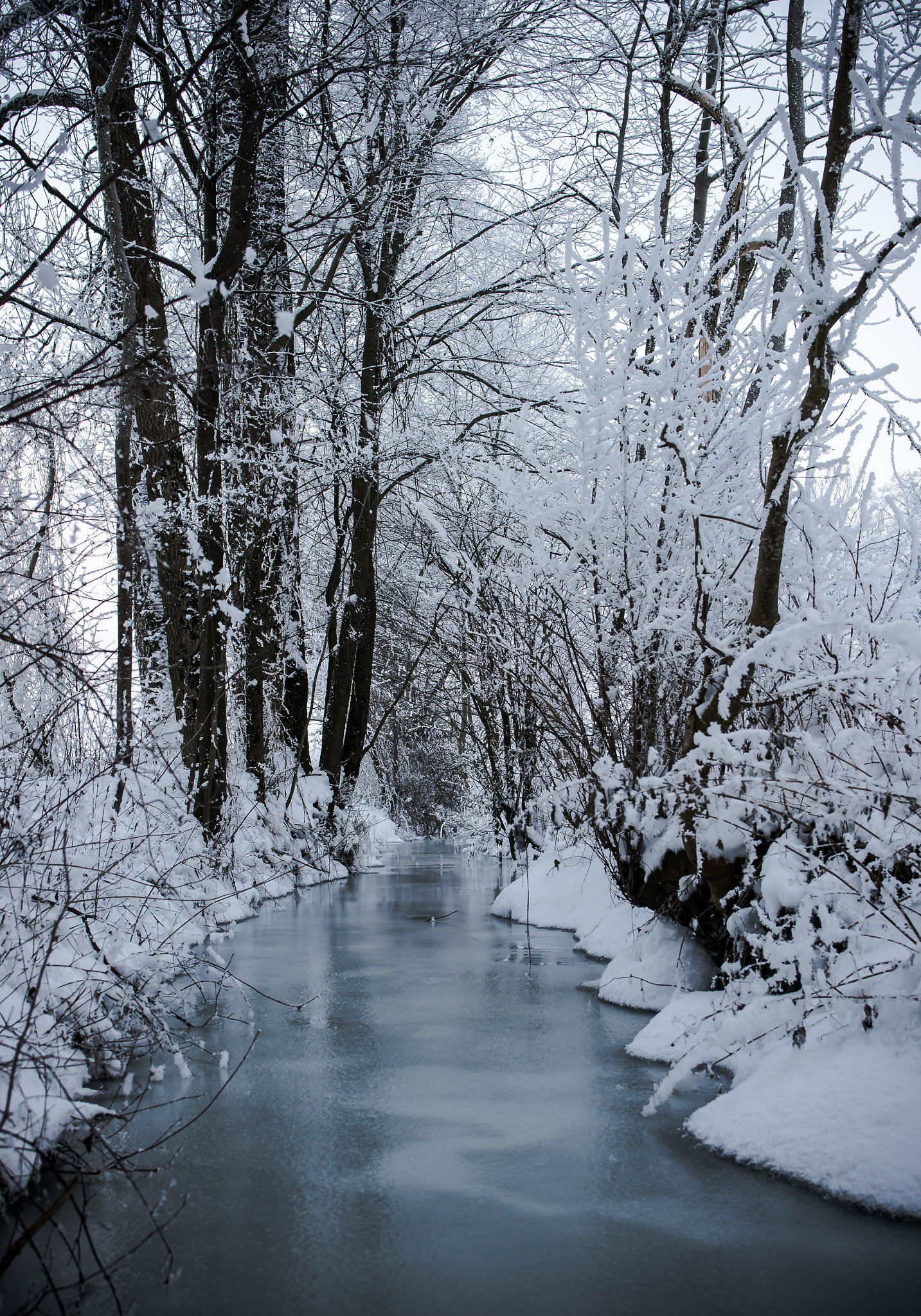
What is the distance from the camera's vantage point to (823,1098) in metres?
3.25

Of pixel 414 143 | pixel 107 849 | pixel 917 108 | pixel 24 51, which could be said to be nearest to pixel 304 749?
pixel 414 143

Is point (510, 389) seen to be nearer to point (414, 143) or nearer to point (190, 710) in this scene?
point (414, 143)

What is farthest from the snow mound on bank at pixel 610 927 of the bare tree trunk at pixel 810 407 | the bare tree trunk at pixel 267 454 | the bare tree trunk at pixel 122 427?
the bare tree trunk at pixel 267 454

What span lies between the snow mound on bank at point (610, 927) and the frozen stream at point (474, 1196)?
11.7 inches

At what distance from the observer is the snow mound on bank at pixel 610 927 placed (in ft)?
17.5

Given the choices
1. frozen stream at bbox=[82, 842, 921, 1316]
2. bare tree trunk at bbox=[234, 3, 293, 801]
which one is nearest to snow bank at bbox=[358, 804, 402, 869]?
bare tree trunk at bbox=[234, 3, 293, 801]

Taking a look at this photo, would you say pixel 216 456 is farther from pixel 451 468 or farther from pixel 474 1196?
pixel 474 1196

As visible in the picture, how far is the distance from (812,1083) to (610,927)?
12.8 ft

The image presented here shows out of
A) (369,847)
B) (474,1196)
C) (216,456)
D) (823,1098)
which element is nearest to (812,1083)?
(823,1098)

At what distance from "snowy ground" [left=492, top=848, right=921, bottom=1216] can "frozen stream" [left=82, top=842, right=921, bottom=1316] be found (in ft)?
0.33

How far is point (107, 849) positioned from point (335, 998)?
1631mm

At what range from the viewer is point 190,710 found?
8.73 meters

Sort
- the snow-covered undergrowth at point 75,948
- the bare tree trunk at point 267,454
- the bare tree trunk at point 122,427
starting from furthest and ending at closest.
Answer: the bare tree trunk at point 267,454 → the snow-covered undergrowth at point 75,948 → the bare tree trunk at point 122,427

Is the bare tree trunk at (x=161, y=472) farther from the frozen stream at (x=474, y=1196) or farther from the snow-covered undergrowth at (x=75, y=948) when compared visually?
the frozen stream at (x=474, y=1196)
